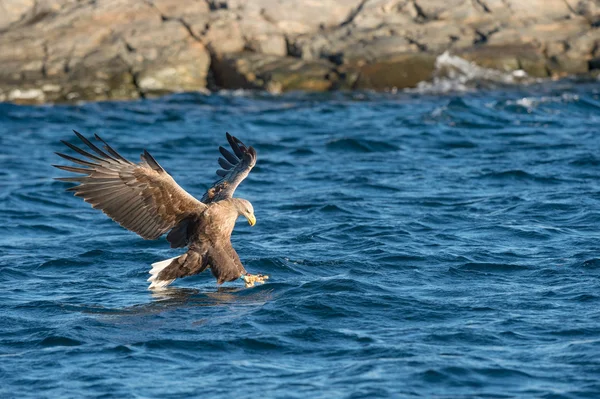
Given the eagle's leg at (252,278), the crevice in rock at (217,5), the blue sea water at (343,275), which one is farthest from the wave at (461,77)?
the eagle's leg at (252,278)

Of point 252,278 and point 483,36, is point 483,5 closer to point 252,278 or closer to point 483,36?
point 483,36

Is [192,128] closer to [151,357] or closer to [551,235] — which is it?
[551,235]

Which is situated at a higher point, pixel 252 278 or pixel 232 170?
pixel 232 170

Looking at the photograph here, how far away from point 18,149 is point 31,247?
6.50 meters

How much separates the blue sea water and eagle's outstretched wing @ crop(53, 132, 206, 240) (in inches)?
A: 24.4

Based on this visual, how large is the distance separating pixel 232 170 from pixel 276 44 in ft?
45.0

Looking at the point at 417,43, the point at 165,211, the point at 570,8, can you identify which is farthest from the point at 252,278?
the point at 570,8

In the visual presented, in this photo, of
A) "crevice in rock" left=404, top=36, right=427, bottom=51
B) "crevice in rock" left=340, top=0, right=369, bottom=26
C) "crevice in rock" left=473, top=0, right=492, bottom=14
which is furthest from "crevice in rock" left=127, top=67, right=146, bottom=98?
"crevice in rock" left=473, top=0, right=492, bottom=14

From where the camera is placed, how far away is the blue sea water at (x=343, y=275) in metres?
6.02

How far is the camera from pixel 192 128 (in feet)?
57.4

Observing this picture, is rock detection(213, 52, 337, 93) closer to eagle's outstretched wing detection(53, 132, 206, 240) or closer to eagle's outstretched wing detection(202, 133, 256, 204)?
eagle's outstretched wing detection(202, 133, 256, 204)

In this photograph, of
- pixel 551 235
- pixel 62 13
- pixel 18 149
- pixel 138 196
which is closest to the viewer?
pixel 138 196

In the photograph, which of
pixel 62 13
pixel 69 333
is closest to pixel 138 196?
pixel 69 333

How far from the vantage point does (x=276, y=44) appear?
73.3ft
